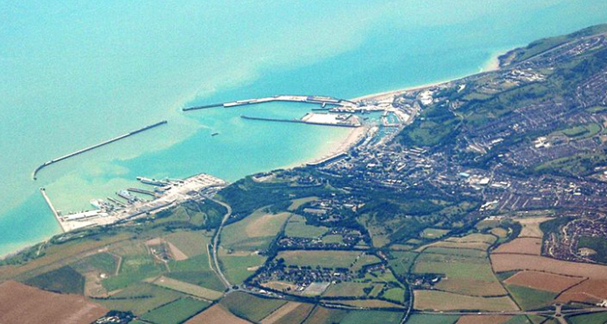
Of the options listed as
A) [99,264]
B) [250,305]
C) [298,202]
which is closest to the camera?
[250,305]

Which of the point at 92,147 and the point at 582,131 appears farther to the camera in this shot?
the point at 92,147

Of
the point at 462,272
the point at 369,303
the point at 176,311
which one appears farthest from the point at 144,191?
the point at 462,272

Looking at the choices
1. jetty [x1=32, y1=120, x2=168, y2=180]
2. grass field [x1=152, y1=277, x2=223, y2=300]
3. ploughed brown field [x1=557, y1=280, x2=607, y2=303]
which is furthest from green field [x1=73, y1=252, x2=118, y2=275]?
ploughed brown field [x1=557, y1=280, x2=607, y2=303]

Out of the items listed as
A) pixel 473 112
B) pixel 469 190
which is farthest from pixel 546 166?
pixel 473 112

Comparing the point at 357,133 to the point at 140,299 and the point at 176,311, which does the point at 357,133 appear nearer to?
the point at 140,299

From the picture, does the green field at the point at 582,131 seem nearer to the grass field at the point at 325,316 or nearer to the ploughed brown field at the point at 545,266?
the ploughed brown field at the point at 545,266

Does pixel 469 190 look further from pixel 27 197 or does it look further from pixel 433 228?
pixel 27 197

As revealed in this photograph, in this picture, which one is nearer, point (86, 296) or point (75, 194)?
point (86, 296)
